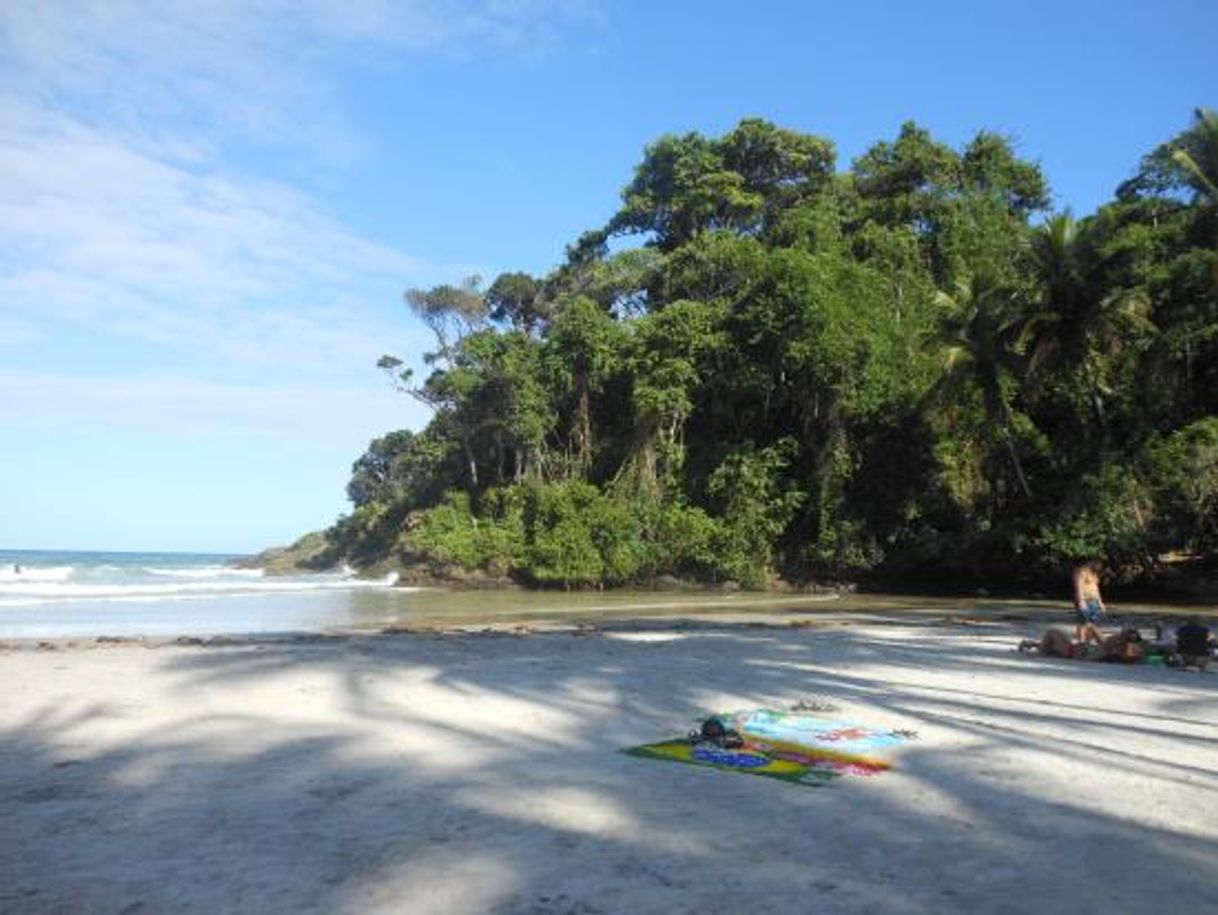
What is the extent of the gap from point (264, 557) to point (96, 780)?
76.0 m

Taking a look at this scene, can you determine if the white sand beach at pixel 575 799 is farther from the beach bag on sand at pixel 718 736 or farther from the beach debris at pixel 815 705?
the beach bag on sand at pixel 718 736

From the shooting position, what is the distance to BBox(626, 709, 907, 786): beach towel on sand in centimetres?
595

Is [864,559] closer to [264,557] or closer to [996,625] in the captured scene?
[996,625]

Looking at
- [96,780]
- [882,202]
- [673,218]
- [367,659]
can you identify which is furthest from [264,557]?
[96,780]

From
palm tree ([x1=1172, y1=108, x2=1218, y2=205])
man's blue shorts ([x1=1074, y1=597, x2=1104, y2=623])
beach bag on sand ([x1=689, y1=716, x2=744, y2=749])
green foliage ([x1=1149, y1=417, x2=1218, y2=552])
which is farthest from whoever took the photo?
palm tree ([x1=1172, y1=108, x2=1218, y2=205])

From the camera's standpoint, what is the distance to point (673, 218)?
40.4 metres

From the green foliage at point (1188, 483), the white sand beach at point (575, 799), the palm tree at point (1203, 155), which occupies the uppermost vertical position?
the palm tree at point (1203, 155)


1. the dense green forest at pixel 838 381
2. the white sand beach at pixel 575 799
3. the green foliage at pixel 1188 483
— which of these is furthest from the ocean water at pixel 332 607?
the white sand beach at pixel 575 799

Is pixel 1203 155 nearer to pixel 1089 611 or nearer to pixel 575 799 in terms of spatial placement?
pixel 1089 611

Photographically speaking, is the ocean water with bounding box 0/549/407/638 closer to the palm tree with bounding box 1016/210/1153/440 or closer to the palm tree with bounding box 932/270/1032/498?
the palm tree with bounding box 932/270/1032/498

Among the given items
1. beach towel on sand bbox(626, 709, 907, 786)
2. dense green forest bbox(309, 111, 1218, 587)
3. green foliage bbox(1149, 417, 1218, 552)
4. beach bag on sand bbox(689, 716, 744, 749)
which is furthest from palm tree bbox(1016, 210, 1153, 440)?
beach bag on sand bbox(689, 716, 744, 749)

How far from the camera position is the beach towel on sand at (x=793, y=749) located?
5945 millimetres

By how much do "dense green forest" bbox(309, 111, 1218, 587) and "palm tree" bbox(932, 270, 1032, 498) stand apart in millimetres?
76

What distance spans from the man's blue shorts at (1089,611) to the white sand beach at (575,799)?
9.57 feet
